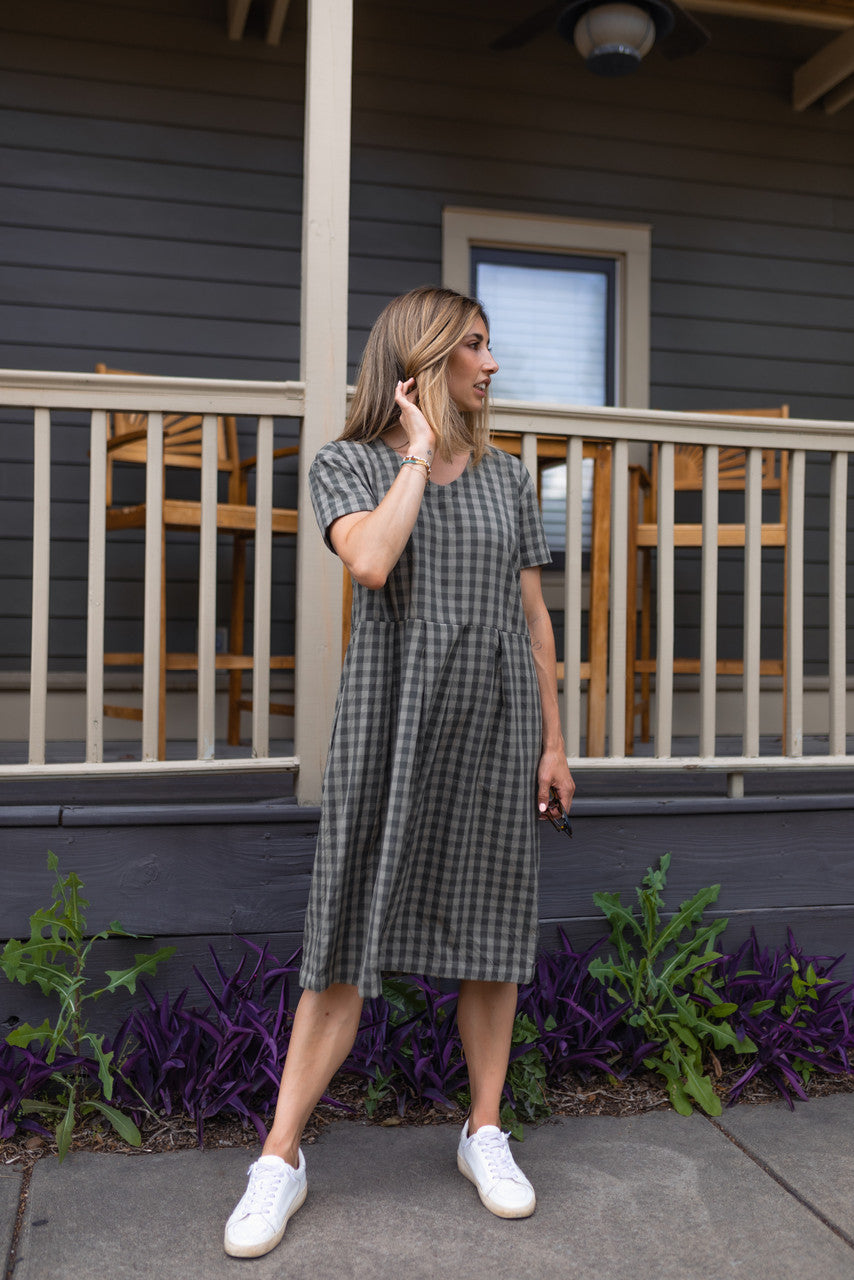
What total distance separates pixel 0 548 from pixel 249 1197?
9.98 feet

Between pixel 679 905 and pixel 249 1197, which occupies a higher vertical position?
pixel 679 905

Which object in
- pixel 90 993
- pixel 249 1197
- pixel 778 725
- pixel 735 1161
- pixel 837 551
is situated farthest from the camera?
pixel 778 725

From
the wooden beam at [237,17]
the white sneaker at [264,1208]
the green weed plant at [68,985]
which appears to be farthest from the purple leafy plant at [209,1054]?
the wooden beam at [237,17]

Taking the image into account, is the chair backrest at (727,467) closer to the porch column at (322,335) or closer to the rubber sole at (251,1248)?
the porch column at (322,335)

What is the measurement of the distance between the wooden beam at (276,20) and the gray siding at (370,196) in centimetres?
7

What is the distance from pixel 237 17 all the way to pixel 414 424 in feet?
10.5

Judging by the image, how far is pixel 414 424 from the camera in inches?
74.0

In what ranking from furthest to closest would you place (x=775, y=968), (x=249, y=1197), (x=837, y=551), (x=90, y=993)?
1. (x=837, y=551)
2. (x=775, y=968)
3. (x=90, y=993)
4. (x=249, y=1197)

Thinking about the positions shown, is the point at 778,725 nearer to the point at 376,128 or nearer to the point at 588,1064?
the point at 588,1064

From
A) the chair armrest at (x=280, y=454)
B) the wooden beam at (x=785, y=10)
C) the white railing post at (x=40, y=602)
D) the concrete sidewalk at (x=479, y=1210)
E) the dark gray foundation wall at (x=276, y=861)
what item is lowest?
the concrete sidewalk at (x=479, y=1210)

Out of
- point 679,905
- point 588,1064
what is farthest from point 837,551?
point 588,1064

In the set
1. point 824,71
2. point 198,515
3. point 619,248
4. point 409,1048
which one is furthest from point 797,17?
point 409,1048

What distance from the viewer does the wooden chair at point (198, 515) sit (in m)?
3.65

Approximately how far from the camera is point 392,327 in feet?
6.52
